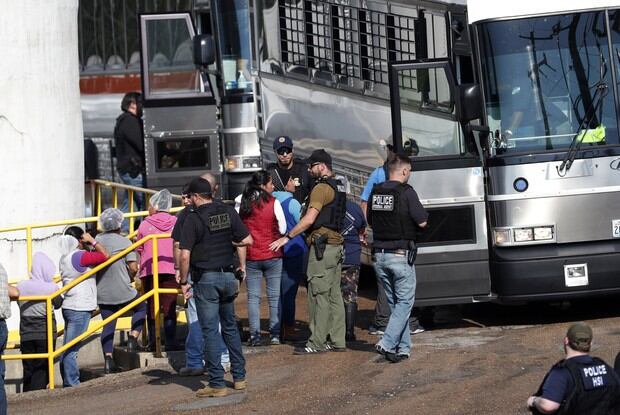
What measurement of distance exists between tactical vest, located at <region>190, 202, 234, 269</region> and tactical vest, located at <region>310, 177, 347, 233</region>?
1.56 meters

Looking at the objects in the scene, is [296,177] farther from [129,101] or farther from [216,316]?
[129,101]

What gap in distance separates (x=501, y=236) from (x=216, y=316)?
3.22 m

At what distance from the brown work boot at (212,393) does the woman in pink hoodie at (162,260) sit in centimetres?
216

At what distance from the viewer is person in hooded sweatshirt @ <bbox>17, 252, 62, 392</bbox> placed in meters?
13.1

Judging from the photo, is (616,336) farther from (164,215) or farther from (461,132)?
(164,215)

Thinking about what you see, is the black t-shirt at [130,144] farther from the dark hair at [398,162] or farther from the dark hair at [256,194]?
the dark hair at [398,162]

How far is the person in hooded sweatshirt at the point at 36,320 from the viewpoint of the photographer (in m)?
13.1

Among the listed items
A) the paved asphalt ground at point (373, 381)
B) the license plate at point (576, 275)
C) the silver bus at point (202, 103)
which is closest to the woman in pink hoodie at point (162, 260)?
the paved asphalt ground at point (373, 381)

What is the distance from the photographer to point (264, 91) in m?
16.6

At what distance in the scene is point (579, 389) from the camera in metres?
6.88

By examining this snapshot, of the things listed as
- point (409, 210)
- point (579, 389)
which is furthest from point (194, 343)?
point (579, 389)

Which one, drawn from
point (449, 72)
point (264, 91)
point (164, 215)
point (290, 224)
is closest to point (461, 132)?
point (449, 72)

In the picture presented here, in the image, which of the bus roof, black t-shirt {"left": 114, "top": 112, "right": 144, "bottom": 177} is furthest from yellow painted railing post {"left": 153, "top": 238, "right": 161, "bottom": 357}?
black t-shirt {"left": 114, "top": 112, "right": 144, "bottom": 177}

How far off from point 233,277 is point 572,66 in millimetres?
4017
